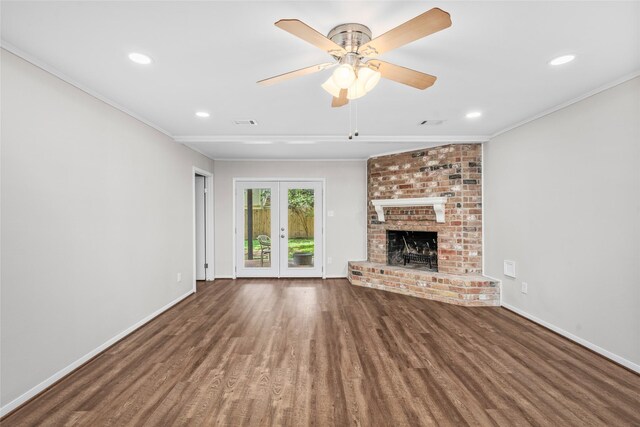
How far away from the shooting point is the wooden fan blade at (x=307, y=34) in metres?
1.29

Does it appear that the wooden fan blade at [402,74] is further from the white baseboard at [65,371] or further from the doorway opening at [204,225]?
the doorway opening at [204,225]

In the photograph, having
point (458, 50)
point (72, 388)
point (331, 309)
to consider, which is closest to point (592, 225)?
point (458, 50)

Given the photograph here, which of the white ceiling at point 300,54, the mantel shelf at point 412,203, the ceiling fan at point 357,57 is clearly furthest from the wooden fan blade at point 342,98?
the mantel shelf at point 412,203

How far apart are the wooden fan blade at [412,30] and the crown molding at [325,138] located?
8.02ft

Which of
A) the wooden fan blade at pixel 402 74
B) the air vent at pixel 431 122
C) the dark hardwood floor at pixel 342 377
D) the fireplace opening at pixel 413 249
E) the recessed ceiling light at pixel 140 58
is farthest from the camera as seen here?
the fireplace opening at pixel 413 249

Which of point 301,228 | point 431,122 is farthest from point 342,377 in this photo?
point 301,228

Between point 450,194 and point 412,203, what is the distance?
1.89ft

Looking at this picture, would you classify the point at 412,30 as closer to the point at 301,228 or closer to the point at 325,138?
the point at 325,138

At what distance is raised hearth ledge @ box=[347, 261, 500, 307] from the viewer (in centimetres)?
391

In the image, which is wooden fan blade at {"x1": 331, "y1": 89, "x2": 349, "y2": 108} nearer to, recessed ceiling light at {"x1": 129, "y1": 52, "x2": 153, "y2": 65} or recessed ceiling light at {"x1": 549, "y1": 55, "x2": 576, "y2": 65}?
recessed ceiling light at {"x1": 129, "y1": 52, "x2": 153, "y2": 65}

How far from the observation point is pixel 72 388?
2.09 m

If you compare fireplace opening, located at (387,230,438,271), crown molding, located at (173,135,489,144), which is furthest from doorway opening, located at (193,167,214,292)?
fireplace opening, located at (387,230,438,271)

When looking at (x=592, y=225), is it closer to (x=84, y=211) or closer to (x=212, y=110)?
(x=212, y=110)

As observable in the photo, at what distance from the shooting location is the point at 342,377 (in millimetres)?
2207
